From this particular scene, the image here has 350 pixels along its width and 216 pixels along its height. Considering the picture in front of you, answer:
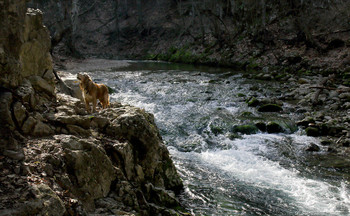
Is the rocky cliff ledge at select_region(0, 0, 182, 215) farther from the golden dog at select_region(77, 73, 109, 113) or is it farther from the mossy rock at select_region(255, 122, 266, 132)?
the mossy rock at select_region(255, 122, 266, 132)

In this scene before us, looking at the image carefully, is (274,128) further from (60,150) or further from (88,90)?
(60,150)

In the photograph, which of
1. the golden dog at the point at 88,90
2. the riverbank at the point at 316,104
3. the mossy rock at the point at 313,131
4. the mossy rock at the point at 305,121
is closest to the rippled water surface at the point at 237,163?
the mossy rock at the point at 313,131

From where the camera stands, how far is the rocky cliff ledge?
3104mm

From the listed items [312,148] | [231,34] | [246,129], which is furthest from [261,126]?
[231,34]

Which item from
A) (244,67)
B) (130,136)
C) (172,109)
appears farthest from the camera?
(244,67)

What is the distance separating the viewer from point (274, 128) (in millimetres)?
9781

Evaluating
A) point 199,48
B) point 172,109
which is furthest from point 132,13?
point 172,109

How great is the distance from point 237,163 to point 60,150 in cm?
494

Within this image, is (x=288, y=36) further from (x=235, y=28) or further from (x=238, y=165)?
(x=238, y=165)

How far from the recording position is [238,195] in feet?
19.3

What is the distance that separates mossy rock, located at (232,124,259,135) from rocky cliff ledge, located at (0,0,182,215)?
4647mm

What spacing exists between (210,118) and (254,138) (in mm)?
2290

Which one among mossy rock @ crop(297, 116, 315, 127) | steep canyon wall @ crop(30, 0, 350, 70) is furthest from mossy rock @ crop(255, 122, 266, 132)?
steep canyon wall @ crop(30, 0, 350, 70)

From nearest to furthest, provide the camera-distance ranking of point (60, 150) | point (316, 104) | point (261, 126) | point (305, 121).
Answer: point (60, 150)
point (261, 126)
point (305, 121)
point (316, 104)
